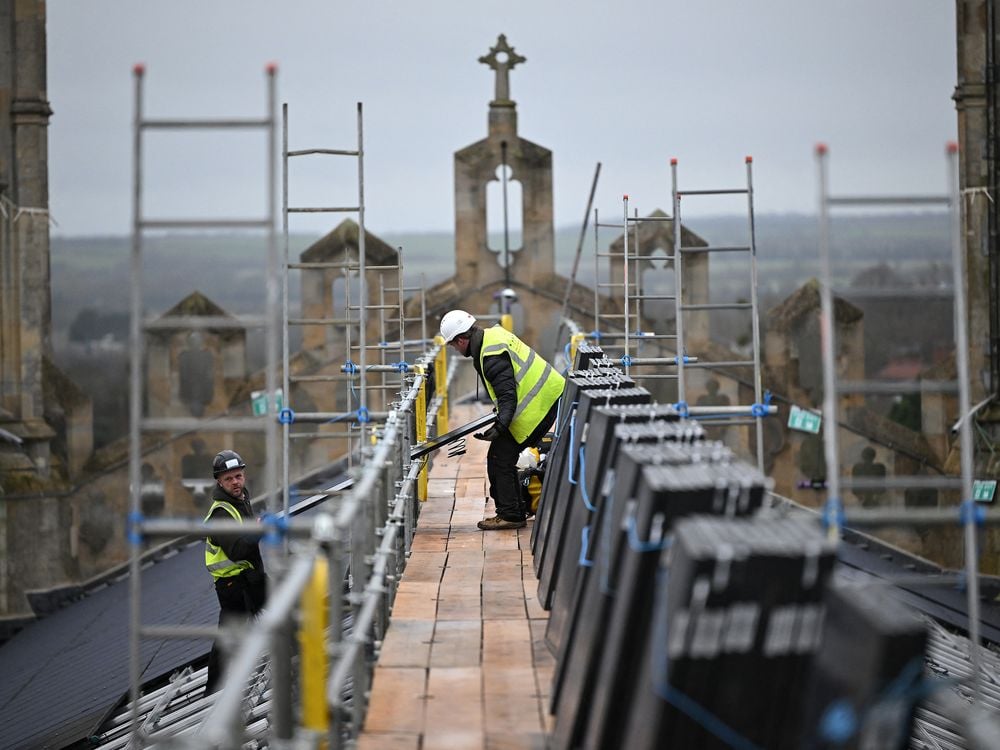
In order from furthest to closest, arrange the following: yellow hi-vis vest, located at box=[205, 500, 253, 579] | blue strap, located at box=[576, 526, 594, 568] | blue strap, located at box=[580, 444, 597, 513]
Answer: yellow hi-vis vest, located at box=[205, 500, 253, 579], blue strap, located at box=[580, 444, 597, 513], blue strap, located at box=[576, 526, 594, 568]

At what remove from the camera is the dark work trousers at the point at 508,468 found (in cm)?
1140

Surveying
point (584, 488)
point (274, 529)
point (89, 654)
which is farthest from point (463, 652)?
point (89, 654)

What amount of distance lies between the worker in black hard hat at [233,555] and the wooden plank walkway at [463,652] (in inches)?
41.3

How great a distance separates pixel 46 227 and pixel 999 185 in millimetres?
13824

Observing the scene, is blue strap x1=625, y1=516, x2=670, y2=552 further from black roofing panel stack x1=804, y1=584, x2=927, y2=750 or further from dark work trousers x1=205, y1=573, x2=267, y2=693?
dark work trousers x1=205, y1=573, x2=267, y2=693

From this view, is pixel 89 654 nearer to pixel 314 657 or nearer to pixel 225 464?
pixel 225 464

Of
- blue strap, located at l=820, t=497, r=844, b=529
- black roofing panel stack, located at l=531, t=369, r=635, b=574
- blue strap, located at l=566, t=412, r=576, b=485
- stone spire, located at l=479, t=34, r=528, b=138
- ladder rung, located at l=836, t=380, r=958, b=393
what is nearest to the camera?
blue strap, located at l=820, t=497, r=844, b=529

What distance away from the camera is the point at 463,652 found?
7.96 metres

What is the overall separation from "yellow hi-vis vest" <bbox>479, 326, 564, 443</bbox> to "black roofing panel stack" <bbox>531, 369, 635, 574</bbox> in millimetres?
487

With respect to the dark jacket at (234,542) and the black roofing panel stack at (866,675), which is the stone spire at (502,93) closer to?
the dark jacket at (234,542)

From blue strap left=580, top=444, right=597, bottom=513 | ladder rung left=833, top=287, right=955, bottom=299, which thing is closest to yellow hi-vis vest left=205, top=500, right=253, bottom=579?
blue strap left=580, top=444, right=597, bottom=513

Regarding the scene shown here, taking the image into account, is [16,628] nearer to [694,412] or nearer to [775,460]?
[775,460]

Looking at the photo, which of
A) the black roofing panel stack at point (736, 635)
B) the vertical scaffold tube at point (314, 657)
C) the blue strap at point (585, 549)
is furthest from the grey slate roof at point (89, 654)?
the black roofing panel stack at point (736, 635)

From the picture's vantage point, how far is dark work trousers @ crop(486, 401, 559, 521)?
11.4 metres
